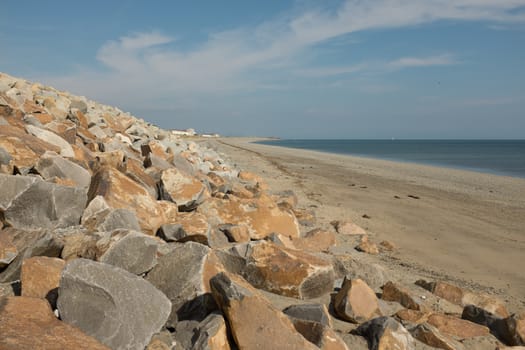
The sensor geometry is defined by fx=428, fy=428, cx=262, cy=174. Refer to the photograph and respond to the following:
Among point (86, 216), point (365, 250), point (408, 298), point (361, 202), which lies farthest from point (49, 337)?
point (361, 202)

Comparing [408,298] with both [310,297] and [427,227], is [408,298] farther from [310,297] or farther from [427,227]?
[427,227]

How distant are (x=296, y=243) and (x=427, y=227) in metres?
4.75

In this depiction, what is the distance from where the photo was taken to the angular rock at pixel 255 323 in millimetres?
2604

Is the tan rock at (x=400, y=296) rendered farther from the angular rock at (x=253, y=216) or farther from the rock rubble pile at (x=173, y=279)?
the angular rock at (x=253, y=216)

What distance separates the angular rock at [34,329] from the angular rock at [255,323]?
769 mm

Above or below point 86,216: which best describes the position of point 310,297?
below

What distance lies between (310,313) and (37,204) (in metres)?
2.63

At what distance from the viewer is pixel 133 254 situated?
322 cm

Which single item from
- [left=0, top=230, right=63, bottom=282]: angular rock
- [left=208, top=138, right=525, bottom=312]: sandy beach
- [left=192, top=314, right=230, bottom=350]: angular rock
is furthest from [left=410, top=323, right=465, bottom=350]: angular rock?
[left=0, top=230, right=63, bottom=282]: angular rock

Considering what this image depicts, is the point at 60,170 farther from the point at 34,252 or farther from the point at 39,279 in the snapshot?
the point at 39,279

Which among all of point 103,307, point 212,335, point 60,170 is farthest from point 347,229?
point 103,307

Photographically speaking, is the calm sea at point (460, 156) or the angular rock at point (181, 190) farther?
the calm sea at point (460, 156)

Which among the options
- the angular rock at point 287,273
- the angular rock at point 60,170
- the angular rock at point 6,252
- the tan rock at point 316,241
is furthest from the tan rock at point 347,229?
the angular rock at point 6,252

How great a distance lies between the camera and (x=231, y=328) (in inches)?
106
